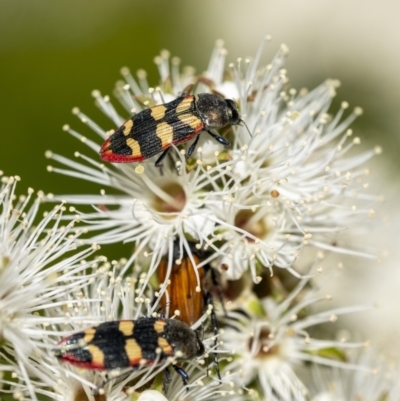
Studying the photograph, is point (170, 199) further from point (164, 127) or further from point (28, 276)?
point (28, 276)

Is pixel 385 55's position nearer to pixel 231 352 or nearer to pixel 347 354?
pixel 347 354

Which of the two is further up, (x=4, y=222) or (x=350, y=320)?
(x=4, y=222)

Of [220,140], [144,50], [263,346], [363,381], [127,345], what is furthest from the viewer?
[144,50]

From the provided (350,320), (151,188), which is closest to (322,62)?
(350,320)

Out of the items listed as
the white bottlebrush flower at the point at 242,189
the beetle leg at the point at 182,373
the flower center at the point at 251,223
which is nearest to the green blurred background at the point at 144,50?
the white bottlebrush flower at the point at 242,189

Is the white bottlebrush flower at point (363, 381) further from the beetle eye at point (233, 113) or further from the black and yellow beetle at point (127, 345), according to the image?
the beetle eye at point (233, 113)

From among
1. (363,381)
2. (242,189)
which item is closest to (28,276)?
(242,189)
